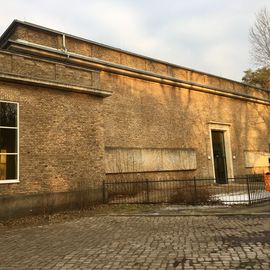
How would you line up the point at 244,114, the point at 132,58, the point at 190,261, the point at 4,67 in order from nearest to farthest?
the point at 190,261 < the point at 4,67 < the point at 132,58 < the point at 244,114

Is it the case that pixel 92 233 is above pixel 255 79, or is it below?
below

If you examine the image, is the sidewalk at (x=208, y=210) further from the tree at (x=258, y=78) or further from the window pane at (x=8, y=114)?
the tree at (x=258, y=78)

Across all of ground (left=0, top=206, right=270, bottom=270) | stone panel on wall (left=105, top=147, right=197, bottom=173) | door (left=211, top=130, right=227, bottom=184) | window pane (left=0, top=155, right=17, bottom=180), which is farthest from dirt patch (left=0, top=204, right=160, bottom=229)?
door (left=211, top=130, right=227, bottom=184)

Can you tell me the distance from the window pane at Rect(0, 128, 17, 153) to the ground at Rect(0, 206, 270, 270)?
9.31 ft

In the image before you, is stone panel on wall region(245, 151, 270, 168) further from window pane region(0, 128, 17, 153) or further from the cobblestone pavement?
window pane region(0, 128, 17, 153)

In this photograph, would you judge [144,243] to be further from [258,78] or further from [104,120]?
[258,78]

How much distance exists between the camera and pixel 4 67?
13.3 m

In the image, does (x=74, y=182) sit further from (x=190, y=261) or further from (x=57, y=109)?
(x=190, y=261)

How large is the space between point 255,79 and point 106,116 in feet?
100

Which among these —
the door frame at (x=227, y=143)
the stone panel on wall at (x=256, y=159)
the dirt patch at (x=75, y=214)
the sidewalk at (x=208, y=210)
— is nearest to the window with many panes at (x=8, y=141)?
the dirt patch at (x=75, y=214)

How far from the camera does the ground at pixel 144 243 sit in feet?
21.3

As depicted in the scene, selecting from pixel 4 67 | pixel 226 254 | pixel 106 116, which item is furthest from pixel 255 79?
pixel 226 254

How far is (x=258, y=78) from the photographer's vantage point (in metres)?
43.2

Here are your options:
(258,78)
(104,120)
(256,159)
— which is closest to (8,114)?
(104,120)
